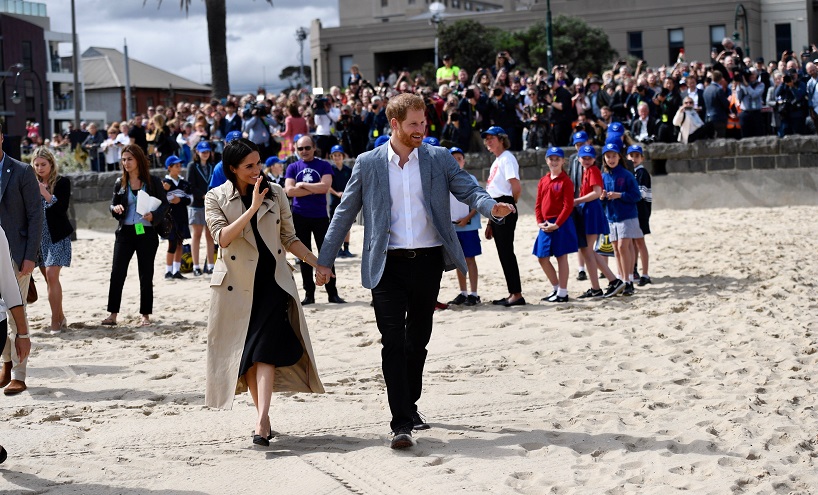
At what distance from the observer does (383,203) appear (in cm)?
602

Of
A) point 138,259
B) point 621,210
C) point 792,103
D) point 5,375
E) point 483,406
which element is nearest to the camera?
point 5,375

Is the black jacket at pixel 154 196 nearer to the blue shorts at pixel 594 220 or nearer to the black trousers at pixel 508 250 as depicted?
the black trousers at pixel 508 250

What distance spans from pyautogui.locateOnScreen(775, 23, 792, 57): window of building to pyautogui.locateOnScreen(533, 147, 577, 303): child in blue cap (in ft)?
194

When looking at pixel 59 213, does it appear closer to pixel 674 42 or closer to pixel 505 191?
pixel 505 191

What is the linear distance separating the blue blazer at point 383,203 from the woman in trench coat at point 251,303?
32cm

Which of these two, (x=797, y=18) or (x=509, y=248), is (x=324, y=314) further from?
(x=797, y=18)

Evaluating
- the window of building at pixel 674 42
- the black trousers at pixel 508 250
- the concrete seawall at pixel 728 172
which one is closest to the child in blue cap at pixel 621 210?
the black trousers at pixel 508 250

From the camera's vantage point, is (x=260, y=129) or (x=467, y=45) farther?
(x=467, y=45)

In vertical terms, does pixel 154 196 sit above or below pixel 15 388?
above

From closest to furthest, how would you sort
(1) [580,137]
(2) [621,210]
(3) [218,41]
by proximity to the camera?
(2) [621,210] < (1) [580,137] < (3) [218,41]

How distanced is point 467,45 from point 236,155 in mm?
57599

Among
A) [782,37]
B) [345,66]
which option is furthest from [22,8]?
[782,37]

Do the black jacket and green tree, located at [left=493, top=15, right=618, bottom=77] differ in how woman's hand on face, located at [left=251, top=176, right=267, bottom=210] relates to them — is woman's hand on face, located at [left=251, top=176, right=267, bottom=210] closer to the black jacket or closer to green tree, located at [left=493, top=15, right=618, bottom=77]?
the black jacket

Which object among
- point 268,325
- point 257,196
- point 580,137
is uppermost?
point 580,137
